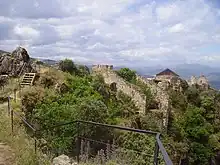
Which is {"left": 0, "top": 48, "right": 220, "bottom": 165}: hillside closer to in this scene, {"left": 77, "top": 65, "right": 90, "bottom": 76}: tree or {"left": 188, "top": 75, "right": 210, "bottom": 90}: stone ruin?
{"left": 77, "top": 65, "right": 90, "bottom": 76}: tree

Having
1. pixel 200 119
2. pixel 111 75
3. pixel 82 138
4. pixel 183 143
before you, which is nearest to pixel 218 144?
pixel 200 119

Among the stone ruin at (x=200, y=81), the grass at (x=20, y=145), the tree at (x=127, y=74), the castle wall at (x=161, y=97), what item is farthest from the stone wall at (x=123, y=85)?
the grass at (x=20, y=145)

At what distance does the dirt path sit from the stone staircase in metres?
10.2

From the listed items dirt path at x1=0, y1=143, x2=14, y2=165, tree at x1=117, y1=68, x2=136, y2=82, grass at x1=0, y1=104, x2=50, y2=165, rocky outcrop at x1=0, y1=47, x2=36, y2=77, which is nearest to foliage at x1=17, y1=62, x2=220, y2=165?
tree at x1=117, y1=68, x2=136, y2=82

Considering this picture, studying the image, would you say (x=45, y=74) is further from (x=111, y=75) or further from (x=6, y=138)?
(x=6, y=138)

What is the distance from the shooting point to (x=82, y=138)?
5934mm

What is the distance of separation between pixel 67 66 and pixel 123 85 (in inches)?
153

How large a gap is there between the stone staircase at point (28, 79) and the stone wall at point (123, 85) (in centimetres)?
623

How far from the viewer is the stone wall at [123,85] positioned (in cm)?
2002

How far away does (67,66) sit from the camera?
20.5m

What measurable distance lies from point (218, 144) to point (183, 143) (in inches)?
171

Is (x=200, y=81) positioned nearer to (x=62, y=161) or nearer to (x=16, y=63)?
(x=16, y=63)

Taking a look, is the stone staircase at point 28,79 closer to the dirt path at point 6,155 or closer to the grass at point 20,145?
the grass at point 20,145

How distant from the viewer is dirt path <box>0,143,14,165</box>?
4988 mm
